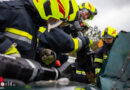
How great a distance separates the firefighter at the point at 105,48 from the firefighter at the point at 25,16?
2.01 m

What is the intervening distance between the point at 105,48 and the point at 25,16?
249cm

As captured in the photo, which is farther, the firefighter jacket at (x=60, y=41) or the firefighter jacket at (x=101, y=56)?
the firefighter jacket at (x=101, y=56)

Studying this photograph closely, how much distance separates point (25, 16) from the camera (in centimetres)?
183

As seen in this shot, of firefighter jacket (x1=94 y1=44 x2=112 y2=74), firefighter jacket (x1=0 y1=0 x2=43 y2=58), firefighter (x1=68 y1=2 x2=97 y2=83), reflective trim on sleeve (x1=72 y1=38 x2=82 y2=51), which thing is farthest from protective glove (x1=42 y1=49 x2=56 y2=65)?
firefighter jacket (x1=94 y1=44 x2=112 y2=74)

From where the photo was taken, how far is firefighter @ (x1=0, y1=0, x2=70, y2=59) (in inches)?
67.9

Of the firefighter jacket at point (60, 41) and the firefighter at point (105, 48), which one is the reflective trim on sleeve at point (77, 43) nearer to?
the firefighter jacket at point (60, 41)

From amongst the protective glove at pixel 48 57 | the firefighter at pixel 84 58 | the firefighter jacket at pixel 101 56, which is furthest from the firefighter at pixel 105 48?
the protective glove at pixel 48 57

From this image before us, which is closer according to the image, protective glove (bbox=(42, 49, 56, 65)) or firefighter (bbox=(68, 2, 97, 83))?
protective glove (bbox=(42, 49, 56, 65))

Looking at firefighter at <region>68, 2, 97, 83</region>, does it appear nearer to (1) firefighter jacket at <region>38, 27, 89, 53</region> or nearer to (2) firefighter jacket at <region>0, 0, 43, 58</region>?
(1) firefighter jacket at <region>38, 27, 89, 53</region>

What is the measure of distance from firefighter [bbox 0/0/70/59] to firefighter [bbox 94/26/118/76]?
2011mm

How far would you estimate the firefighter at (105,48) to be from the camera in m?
3.79

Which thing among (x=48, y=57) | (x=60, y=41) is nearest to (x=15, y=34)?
(x=48, y=57)

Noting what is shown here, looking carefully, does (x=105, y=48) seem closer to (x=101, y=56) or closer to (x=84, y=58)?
(x=101, y=56)

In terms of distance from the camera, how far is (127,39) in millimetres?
1462
